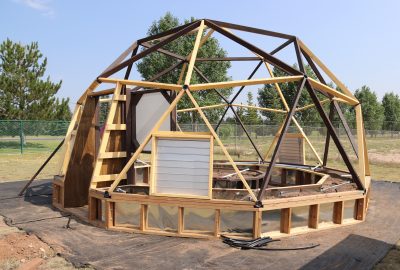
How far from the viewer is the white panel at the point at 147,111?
10320 mm

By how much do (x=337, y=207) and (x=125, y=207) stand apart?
16.1 feet

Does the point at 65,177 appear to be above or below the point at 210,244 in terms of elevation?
above

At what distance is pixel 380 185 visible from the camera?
585 inches

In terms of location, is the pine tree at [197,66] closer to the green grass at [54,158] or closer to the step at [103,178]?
the green grass at [54,158]

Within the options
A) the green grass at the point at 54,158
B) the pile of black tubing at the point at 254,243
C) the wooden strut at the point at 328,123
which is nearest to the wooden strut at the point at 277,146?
the wooden strut at the point at 328,123

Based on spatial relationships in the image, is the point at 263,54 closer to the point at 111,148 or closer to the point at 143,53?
the point at 143,53

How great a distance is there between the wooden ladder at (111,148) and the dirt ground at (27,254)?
1917 mm

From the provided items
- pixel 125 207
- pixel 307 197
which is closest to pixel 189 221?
pixel 125 207

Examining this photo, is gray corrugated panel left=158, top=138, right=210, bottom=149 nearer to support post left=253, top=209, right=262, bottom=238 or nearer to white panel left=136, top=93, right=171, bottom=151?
support post left=253, top=209, right=262, bottom=238

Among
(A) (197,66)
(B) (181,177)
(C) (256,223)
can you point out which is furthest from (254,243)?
(A) (197,66)

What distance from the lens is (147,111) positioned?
10.6 m

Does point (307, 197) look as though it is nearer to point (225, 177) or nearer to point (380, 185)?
point (225, 177)

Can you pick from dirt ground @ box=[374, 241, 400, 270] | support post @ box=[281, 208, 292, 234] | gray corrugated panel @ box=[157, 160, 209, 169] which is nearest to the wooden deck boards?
dirt ground @ box=[374, 241, 400, 270]

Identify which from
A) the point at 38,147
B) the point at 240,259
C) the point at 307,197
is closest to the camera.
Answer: the point at 240,259
